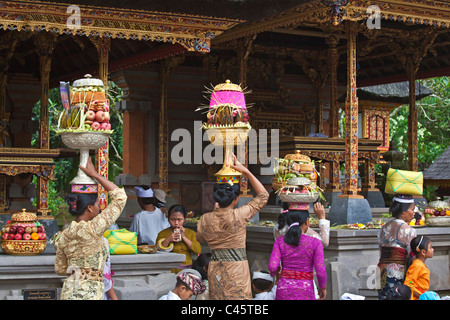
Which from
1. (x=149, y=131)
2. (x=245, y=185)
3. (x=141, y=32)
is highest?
(x=141, y=32)

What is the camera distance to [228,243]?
7.18m

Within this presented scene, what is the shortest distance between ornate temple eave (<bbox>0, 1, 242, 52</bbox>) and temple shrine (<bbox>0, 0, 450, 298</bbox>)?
0.6 inches

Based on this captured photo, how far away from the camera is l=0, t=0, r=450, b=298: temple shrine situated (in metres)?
11.5

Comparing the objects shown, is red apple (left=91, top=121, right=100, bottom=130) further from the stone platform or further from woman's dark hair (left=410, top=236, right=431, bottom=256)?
woman's dark hair (left=410, top=236, right=431, bottom=256)

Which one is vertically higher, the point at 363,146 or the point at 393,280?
the point at 363,146

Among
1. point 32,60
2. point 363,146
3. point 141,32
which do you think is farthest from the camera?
point 32,60

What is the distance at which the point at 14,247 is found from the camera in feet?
27.7

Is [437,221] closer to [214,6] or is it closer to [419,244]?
[419,244]

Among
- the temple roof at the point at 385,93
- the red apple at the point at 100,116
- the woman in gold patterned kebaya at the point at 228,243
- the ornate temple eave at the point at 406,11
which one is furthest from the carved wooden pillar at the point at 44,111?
the temple roof at the point at 385,93

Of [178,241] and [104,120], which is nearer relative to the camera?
[104,120]

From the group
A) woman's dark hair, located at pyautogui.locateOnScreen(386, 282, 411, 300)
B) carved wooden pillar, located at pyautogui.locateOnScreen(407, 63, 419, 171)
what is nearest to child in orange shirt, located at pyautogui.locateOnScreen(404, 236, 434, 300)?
woman's dark hair, located at pyautogui.locateOnScreen(386, 282, 411, 300)
